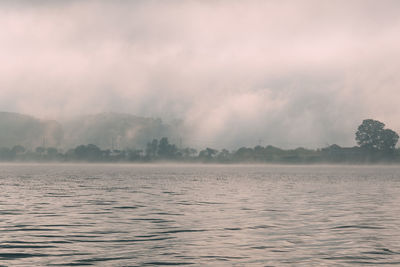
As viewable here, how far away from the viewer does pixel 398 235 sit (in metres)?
31.6

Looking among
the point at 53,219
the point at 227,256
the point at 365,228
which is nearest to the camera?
the point at 227,256

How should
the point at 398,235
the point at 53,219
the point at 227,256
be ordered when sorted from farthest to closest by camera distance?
the point at 53,219
the point at 398,235
the point at 227,256

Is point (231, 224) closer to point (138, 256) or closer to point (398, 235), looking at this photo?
point (398, 235)

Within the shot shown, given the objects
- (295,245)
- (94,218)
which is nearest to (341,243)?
(295,245)

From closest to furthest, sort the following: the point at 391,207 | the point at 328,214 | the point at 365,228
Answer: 1. the point at 365,228
2. the point at 328,214
3. the point at 391,207

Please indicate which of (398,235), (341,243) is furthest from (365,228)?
(341,243)

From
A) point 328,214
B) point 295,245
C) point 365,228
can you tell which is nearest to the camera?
point 295,245

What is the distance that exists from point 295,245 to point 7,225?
19.9 m

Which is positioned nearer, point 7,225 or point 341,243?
point 341,243

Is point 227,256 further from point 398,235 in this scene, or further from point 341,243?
point 398,235

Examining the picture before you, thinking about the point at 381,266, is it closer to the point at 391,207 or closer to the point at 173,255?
the point at 173,255

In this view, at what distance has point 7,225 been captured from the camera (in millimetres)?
35406

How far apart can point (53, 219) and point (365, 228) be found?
2258 centimetres

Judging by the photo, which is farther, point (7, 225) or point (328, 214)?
point (328, 214)
